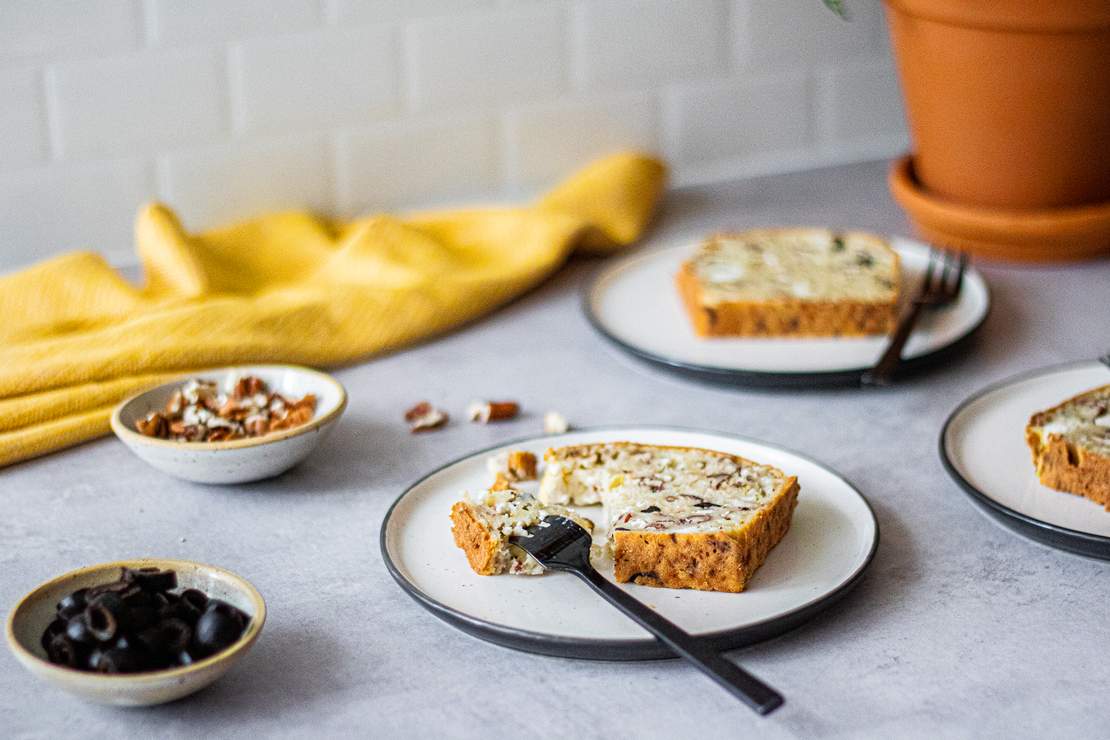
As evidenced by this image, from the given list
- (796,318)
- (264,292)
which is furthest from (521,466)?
(264,292)

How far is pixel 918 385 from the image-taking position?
53.3 inches

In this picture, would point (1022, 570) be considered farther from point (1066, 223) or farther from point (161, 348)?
point (161, 348)

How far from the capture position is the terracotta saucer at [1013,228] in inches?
62.7

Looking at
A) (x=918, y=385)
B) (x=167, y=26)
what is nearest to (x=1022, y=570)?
(x=918, y=385)

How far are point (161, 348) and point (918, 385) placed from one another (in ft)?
2.60

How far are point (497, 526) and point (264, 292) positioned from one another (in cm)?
69

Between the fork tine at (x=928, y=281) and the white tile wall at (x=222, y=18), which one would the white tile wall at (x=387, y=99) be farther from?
the fork tine at (x=928, y=281)

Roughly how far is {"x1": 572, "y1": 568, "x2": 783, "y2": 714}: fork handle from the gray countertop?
0.04 m

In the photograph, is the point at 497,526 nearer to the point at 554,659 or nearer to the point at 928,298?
the point at 554,659

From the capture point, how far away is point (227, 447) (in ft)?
3.60

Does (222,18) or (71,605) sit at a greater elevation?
(222,18)

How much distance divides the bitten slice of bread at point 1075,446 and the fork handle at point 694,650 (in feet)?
1.32

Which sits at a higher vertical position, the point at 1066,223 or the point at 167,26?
the point at 167,26

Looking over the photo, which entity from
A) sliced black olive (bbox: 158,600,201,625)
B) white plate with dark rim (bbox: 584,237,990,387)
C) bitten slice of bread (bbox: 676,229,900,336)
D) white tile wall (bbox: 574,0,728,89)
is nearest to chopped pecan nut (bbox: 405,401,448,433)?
white plate with dark rim (bbox: 584,237,990,387)
